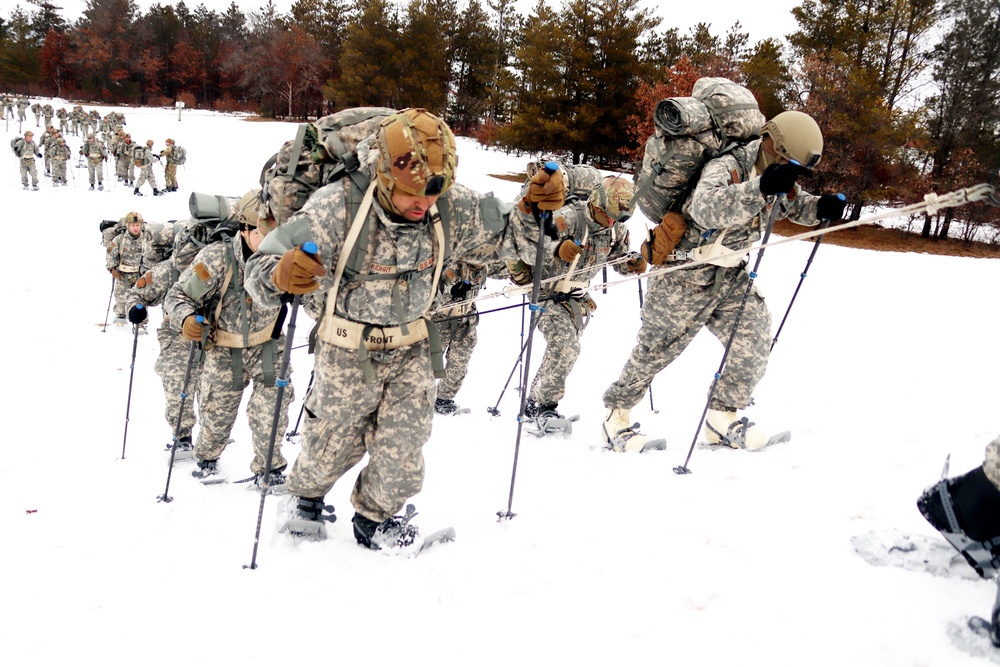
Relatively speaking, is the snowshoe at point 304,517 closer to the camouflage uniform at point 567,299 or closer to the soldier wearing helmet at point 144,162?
the camouflage uniform at point 567,299

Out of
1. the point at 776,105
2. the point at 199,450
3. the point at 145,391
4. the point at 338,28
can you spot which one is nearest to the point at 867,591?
the point at 199,450

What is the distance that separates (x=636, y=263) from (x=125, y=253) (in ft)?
31.0

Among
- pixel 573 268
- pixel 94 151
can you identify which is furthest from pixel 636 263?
pixel 94 151

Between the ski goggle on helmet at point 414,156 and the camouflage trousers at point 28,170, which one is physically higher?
the ski goggle on helmet at point 414,156

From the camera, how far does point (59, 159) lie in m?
24.8

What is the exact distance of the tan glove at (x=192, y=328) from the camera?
16.4ft

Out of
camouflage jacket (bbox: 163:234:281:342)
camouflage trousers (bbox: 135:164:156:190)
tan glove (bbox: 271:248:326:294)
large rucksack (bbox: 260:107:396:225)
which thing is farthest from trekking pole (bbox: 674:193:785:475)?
camouflage trousers (bbox: 135:164:156:190)

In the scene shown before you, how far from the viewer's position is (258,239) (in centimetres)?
486

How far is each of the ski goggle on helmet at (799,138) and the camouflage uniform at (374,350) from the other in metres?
2.50

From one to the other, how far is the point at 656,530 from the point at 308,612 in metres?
2.20

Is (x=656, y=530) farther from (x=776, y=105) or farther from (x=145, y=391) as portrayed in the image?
(x=776, y=105)

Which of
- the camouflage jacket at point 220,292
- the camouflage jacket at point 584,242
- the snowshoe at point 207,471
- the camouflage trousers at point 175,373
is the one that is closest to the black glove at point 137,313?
the camouflage trousers at point 175,373

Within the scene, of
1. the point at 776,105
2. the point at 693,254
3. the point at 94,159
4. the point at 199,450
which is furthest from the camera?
the point at 776,105

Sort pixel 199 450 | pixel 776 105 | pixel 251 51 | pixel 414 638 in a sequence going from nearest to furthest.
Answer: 1. pixel 414 638
2. pixel 199 450
3. pixel 776 105
4. pixel 251 51
